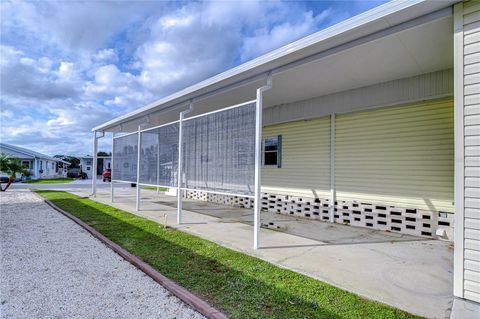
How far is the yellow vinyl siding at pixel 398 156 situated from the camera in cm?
534

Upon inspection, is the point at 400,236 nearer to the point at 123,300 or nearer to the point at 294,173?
the point at 294,173

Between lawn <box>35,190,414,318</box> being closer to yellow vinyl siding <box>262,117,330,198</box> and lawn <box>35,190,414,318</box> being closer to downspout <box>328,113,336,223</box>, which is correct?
downspout <box>328,113,336,223</box>

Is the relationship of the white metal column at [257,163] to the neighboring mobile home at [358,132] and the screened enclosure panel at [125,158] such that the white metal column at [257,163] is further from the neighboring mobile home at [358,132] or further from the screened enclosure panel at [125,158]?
the screened enclosure panel at [125,158]

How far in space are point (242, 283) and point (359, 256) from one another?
2069 millimetres

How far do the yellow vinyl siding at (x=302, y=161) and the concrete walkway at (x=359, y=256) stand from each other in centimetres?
107

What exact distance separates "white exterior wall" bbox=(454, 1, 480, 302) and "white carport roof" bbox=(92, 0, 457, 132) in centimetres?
31

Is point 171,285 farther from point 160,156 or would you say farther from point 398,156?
point 398,156

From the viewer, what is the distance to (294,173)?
8047 millimetres

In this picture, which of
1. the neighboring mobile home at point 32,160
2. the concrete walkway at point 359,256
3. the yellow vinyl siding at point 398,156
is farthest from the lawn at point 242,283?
the neighboring mobile home at point 32,160

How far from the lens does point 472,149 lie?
2.79 m

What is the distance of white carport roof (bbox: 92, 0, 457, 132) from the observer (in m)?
3.17

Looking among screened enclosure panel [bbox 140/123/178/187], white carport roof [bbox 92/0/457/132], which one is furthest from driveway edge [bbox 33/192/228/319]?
white carport roof [bbox 92/0/457/132]

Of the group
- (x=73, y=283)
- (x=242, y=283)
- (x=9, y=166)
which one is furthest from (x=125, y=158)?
(x=9, y=166)

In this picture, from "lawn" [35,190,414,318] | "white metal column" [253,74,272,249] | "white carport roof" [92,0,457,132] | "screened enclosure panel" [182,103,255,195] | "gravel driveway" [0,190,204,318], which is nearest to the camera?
"lawn" [35,190,414,318]
